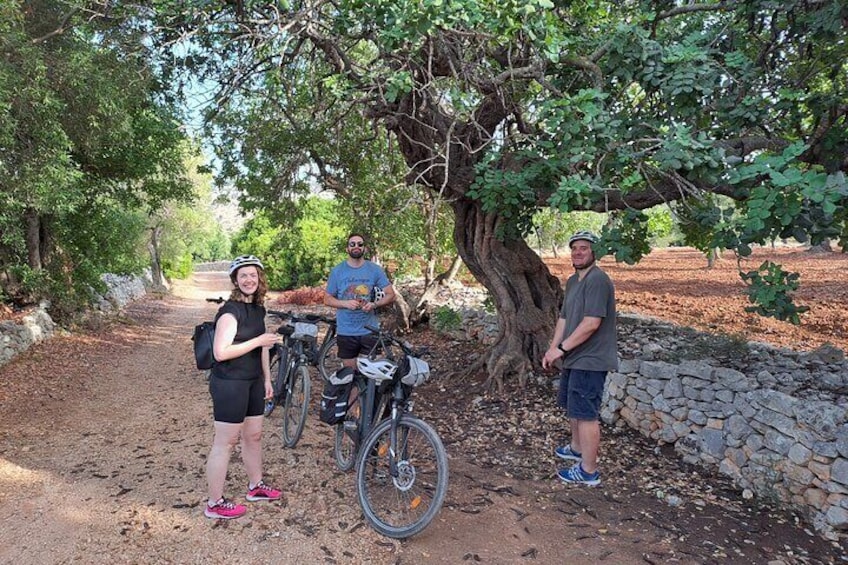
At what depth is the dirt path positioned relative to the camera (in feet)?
10.3

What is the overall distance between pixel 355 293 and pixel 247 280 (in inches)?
55.7

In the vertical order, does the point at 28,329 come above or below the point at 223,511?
above

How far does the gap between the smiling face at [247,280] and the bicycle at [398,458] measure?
85 cm

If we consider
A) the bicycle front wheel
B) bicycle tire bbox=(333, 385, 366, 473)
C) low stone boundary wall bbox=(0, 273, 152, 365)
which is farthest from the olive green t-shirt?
low stone boundary wall bbox=(0, 273, 152, 365)

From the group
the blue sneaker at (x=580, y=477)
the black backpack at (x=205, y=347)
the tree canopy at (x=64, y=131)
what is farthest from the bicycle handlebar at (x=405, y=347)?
the tree canopy at (x=64, y=131)

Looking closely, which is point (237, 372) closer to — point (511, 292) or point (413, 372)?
point (413, 372)

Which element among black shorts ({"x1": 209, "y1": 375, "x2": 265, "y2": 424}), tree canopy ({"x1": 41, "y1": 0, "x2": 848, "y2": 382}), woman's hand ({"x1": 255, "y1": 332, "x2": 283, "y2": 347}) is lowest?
black shorts ({"x1": 209, "y1": 375, "x2": 265, "y2": 424})

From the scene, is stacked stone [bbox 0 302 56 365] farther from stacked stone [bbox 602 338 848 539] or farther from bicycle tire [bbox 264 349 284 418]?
stacked stone [bbox 602 338 848 539]

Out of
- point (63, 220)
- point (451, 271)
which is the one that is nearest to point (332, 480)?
point (451, 271)

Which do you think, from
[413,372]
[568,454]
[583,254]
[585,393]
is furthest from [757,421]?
[413,372]

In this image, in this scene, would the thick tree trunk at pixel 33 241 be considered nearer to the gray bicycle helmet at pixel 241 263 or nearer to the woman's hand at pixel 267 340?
the gray bicycle helmet at pixel 241 263

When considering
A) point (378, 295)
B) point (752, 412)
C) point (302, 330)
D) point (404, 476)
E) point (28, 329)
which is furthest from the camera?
point (28, 329)

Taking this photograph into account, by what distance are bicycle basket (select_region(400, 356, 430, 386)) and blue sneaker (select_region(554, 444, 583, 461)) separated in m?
1.73

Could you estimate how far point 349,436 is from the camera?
3980 mm
